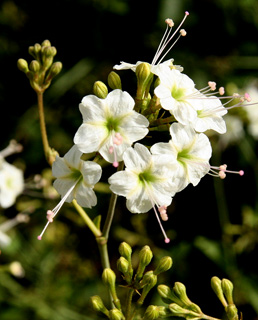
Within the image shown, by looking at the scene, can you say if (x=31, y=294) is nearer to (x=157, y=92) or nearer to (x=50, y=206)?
(x=50, y=206)

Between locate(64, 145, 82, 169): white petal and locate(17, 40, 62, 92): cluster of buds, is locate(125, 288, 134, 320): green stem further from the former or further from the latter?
locate(17, 40, 62, 92): cluster of buds

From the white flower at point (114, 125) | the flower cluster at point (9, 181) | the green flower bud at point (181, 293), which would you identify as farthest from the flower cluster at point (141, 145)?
the flower cluster at point (9, 181)

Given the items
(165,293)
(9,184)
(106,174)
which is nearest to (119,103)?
(165,293)

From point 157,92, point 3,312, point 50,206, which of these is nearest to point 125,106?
point 157,92

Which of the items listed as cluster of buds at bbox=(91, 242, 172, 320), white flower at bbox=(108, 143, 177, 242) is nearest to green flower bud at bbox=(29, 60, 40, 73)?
white flower at bbox=(108, 143, 177, 242)

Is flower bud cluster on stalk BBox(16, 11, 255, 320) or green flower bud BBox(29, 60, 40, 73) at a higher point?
green flower bud BBox(29, 60, 40, 73)

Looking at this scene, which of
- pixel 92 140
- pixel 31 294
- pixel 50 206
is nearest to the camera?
pixel 92 140

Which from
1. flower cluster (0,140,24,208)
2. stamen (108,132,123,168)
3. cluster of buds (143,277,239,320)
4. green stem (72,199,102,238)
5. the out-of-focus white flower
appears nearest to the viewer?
stamen (108,132,123,168)
